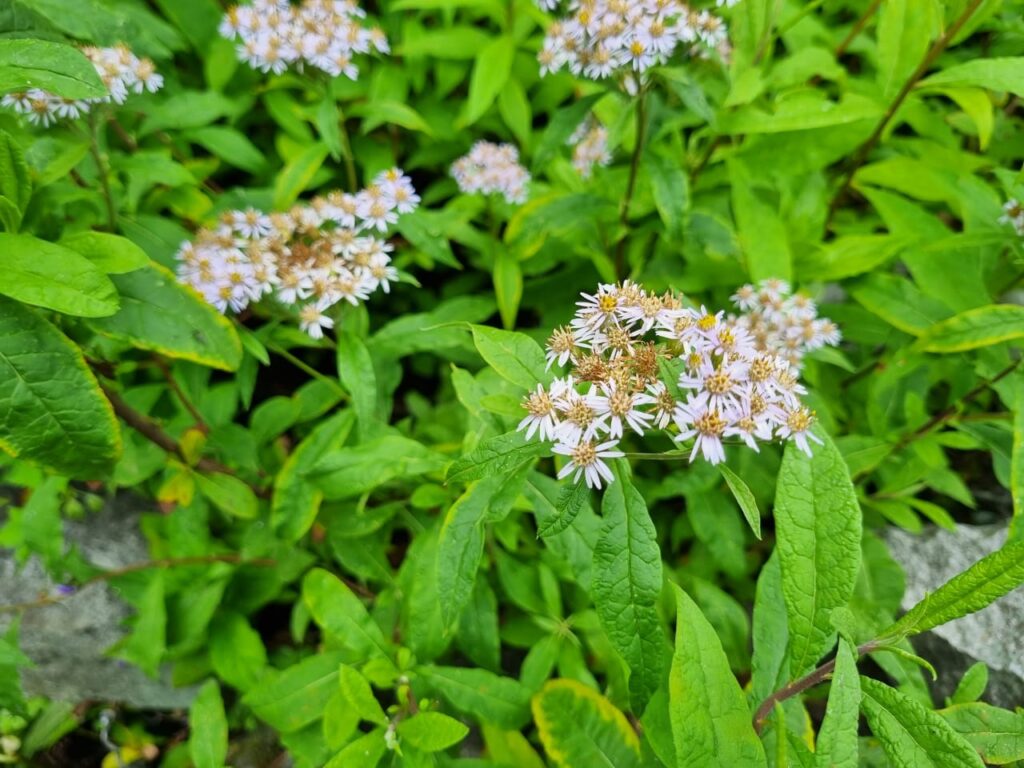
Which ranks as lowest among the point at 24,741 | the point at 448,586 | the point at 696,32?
the point at 24,741

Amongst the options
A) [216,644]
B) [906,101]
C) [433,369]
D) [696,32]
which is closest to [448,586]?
[216,644]

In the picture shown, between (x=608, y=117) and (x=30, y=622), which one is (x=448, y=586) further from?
(x=30, y=622)

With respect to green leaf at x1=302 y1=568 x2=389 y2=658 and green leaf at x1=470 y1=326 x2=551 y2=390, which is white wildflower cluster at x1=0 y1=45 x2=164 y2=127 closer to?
green leaf at x1=470 y1=326 x2=551 y2=390

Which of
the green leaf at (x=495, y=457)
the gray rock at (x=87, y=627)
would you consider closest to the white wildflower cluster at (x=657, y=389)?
the green leaf at (x=495, y=457)

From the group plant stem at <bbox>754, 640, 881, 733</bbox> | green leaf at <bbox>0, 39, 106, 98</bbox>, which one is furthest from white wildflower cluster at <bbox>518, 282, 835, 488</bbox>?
green leaf at <bbox>0, 39, 106, 98</bbox>

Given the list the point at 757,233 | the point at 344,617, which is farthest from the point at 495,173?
the point at 344,617

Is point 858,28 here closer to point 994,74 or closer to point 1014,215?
point 994,74
